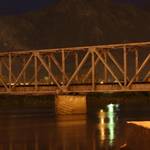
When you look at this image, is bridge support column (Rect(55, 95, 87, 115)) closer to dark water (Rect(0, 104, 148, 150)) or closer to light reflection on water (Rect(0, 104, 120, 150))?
light reflection on water (Rect(0, 104, 120, 150))

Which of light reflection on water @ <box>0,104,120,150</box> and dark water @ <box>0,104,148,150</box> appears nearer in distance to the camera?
dark water @ <box>0,104,148,150</box>

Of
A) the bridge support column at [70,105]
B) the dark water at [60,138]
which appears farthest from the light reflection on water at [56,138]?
the bridge support column at [70,105]

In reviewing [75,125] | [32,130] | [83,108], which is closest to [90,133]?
[32,130]

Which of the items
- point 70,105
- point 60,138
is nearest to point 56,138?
point 60,138

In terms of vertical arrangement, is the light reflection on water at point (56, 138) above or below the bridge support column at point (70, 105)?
below

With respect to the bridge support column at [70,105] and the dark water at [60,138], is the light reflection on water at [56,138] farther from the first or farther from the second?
the bridge support column at [70,105]

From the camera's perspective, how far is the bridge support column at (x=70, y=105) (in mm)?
108188

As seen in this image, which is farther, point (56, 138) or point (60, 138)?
point (56, 138)

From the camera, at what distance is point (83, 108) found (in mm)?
109500

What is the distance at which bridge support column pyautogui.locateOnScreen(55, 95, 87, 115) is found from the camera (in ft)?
355

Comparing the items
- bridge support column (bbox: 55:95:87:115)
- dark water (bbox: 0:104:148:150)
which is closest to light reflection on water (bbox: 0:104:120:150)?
dark water (bbox: 0:104:148:150)

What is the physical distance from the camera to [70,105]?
356 feet

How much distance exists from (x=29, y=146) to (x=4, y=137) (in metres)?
11.7

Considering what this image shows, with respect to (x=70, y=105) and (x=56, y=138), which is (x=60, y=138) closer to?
(x=56, y=138)
